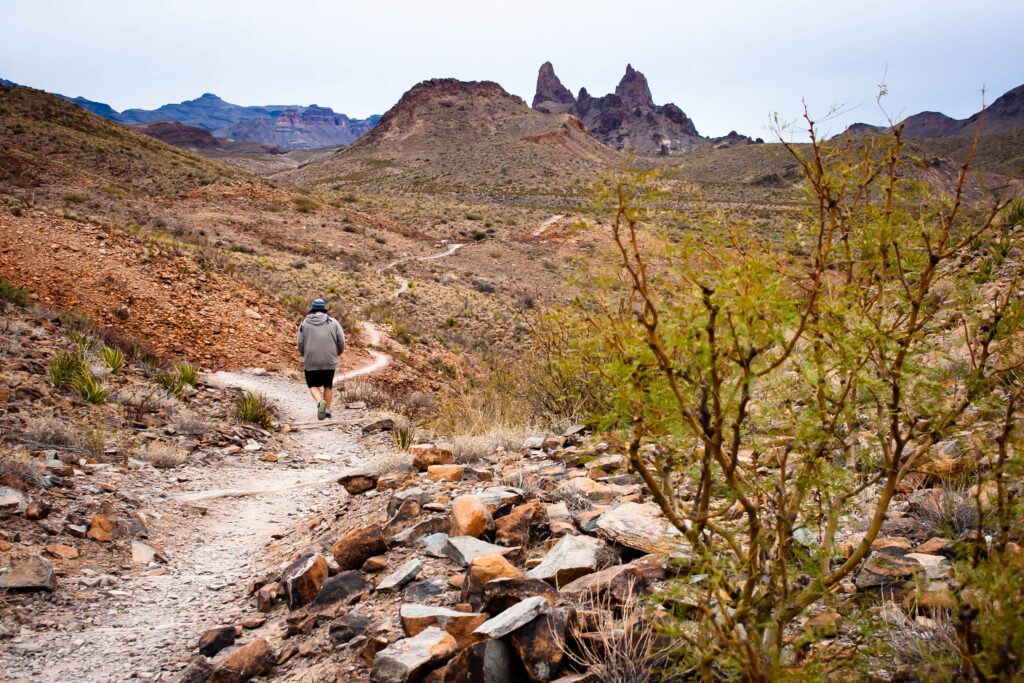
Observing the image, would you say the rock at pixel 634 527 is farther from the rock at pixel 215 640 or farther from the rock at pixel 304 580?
the rock at pixel 215 640

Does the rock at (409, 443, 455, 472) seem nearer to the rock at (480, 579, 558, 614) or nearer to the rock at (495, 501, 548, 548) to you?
the rock at (495, 501, 548, 548)

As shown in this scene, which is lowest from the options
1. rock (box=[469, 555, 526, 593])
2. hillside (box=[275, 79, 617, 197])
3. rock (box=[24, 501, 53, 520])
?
rock (box=[24, 501, 53, 520])

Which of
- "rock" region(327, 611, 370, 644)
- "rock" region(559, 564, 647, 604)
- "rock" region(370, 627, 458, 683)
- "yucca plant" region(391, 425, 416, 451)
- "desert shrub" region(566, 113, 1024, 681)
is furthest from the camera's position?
"yucca plant" region(391, 425, 416, 451)

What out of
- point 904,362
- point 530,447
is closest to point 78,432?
point 530,447

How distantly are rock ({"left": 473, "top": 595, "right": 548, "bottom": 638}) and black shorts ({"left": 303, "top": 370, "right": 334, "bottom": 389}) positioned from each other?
7.42 metres

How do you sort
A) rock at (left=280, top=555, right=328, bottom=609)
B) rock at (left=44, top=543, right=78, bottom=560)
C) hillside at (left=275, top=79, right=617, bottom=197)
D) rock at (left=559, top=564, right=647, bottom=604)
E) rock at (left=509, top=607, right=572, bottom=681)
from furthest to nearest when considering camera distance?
hillside at (left=275, top=79, right=617, bottom=197) → rock at (left=44, top=543, right=78, bottom=560) → rock at (left=280, top=555, right=328, bottom=609) → rock at (left=559, top=564, right=647, bottom=604) → rock at (left=509, top=607, right=572, bottom=681)

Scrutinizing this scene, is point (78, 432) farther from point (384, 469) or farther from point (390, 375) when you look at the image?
point (390, 375)

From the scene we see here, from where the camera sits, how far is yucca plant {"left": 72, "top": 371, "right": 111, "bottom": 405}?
689 cm

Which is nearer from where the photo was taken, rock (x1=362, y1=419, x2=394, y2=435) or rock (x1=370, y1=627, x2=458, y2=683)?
rock (x1=370, y1=627, x2=458, y2=683)

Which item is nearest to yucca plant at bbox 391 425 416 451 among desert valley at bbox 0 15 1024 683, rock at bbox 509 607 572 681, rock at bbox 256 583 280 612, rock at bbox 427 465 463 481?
desert valley at bbox 0 15 1024 683

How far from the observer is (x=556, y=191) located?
66.4m

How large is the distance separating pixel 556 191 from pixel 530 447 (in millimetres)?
63664

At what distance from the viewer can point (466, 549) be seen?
3.18 meters

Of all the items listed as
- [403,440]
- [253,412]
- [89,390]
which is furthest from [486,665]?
[253,412]
